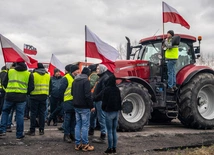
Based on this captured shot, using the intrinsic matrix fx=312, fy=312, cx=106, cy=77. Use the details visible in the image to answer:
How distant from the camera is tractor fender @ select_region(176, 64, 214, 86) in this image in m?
9.27

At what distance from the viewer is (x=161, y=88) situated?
360 inches

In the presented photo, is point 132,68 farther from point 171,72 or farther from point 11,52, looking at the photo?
point 11,52

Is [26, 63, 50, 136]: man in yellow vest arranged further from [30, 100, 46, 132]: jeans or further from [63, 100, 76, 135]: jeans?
[63, 100, 76, 135]: jeans

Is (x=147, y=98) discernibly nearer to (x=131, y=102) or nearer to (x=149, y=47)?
(x=131, y=102)

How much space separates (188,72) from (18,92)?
200 inches

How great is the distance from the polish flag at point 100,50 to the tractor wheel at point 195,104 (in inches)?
98.4

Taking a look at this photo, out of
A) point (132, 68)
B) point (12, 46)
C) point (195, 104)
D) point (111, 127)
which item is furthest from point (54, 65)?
point (111, 127)

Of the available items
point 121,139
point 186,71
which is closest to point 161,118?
point 186,71

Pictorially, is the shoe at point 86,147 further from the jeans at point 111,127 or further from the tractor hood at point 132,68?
the tractor hood at point 132,68

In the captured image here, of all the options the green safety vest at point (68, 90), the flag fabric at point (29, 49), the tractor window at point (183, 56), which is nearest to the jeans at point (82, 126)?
the green safety vest at point (68, 90)

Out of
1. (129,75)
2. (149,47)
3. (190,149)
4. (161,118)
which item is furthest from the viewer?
(161,118)

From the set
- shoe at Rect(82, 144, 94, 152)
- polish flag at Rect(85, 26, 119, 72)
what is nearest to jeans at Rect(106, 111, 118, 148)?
shoe at Rect(82, 144, 94, 152)

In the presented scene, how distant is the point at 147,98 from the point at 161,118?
8.97 ft

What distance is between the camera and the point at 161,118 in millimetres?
11008
